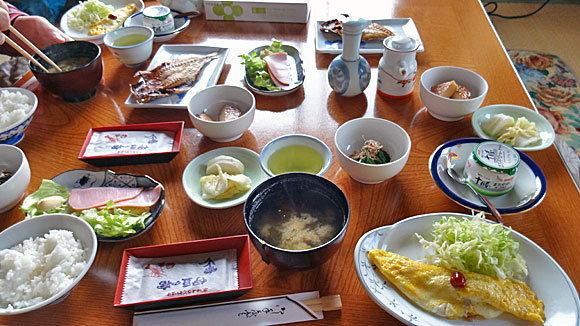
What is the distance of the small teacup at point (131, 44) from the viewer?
5.49ft

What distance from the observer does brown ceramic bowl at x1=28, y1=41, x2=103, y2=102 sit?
1453 mm

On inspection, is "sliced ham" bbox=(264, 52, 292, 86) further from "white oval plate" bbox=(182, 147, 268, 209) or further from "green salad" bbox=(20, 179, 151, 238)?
"green salad" bbox=(20, 179, 151, 238)

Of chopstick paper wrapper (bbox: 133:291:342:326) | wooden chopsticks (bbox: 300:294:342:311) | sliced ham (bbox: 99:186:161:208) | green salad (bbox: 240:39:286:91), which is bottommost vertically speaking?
chopstick paper wrapper (bbox: 133:291:342:326)

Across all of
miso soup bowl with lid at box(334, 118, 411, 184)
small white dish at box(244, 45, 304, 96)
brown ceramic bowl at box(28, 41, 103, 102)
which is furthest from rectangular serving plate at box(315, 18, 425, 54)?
brown ceramic bowl at box(28, 41, 103, 102)

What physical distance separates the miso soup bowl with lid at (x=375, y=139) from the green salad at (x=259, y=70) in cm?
46

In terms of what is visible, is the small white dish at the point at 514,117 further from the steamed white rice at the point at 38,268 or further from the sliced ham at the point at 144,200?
the steamed white rice at the point at 38,268

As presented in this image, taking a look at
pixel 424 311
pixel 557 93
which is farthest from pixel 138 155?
pixel 557 93

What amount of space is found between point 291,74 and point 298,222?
0.86m

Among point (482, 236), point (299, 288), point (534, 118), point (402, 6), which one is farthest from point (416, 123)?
point (402, 6)

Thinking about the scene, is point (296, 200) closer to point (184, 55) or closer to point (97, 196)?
point (97, 196)

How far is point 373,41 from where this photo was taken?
1836mm

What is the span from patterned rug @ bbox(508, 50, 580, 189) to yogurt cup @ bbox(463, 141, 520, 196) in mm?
1310

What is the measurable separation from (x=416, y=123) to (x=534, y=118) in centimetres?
39

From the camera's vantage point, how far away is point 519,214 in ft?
3.58
